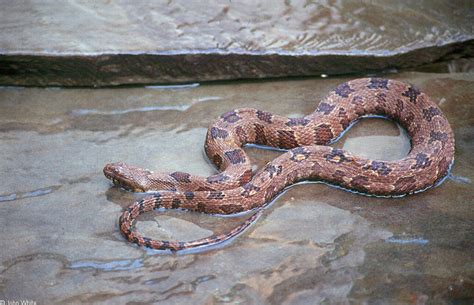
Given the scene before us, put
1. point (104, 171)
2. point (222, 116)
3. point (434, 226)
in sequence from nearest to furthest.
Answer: point (434, 226), point (104, 171), point (222, 116)

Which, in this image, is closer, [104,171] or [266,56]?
[104,171]

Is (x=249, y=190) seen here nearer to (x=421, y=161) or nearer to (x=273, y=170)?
(x=273, y=170)

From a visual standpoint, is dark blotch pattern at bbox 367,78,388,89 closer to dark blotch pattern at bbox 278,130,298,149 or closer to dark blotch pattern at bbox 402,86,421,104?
dark blotch pattern at bbox 402,86,421,104

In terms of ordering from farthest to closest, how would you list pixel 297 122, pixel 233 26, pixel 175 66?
pixel 233 26, pixel 175 66, pixel 297 122

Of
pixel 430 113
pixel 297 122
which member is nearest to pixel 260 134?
pixel 297 122

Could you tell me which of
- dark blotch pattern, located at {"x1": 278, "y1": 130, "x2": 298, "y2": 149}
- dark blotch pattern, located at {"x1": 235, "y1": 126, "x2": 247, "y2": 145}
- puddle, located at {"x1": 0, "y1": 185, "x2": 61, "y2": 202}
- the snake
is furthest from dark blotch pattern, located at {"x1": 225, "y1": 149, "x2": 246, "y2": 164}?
puddle, located at {"x1": 0, "y1": 185, "x2": 61, "y2": 202}

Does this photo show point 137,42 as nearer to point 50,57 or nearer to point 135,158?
point 50,57

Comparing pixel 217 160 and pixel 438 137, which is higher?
pixel 438 137

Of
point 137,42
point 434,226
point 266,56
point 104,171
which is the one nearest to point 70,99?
point 137,42
